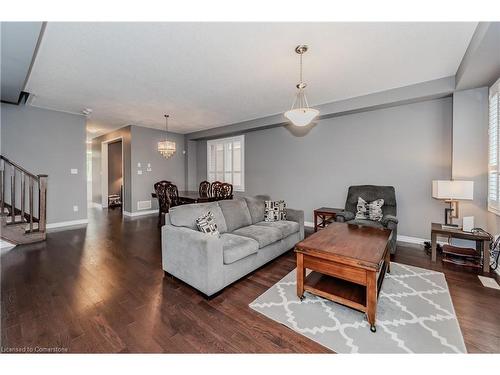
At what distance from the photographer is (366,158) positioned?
4.31 m

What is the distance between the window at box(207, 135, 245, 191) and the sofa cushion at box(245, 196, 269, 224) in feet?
8.96

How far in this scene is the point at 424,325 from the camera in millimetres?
1751

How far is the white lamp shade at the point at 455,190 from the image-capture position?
293 cm

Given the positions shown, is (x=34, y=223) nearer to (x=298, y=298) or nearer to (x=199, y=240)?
(x=199, y=240)

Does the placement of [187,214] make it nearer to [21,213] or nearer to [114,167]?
[21,213]

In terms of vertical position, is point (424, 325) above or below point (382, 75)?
below

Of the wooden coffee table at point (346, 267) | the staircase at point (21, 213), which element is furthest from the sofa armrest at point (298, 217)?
the staircase at point (21, 213)

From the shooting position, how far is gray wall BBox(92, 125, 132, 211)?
6.33m

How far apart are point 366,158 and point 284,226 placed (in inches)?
93.7

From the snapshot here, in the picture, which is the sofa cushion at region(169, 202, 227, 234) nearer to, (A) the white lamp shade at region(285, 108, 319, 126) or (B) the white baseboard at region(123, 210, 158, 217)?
(A) the white lamp shade at region(285, 108, 319, 126)
